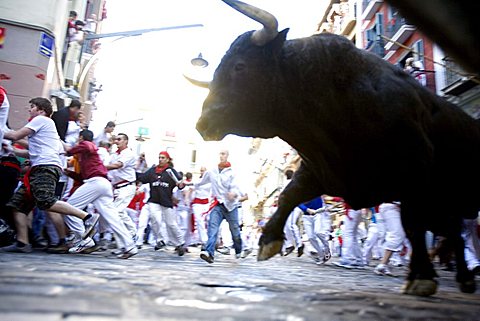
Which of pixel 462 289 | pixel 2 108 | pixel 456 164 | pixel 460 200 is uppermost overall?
pixel 2 108

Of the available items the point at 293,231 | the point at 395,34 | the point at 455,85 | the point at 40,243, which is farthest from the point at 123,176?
the point at 395,34

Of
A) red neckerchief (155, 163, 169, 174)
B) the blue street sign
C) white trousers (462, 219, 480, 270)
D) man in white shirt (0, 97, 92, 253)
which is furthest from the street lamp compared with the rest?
white trousers (462, 219, 480, 270)

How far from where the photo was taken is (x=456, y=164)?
165 inches

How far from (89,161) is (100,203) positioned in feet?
2.20

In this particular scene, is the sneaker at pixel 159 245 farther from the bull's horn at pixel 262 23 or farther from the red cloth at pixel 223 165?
the bull's horn at pixel 262 23

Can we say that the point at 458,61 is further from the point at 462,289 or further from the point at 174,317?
the point at 462,289

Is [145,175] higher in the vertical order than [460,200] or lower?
higher

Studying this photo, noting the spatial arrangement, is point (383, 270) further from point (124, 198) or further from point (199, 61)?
point (199, 61)

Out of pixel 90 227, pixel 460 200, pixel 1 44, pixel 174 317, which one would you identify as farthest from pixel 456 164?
pixel 1 44

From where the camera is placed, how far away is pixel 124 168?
9906mm

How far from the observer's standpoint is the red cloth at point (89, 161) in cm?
717

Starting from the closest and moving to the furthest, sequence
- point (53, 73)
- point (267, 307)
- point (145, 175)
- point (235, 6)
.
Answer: point (267, 307)
point (235, 6)
point (145, 175)
point (53, 73)

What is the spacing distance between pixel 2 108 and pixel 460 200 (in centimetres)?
544

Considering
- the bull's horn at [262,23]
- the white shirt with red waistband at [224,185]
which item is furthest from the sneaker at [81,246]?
the bull's horn at [262,23]
